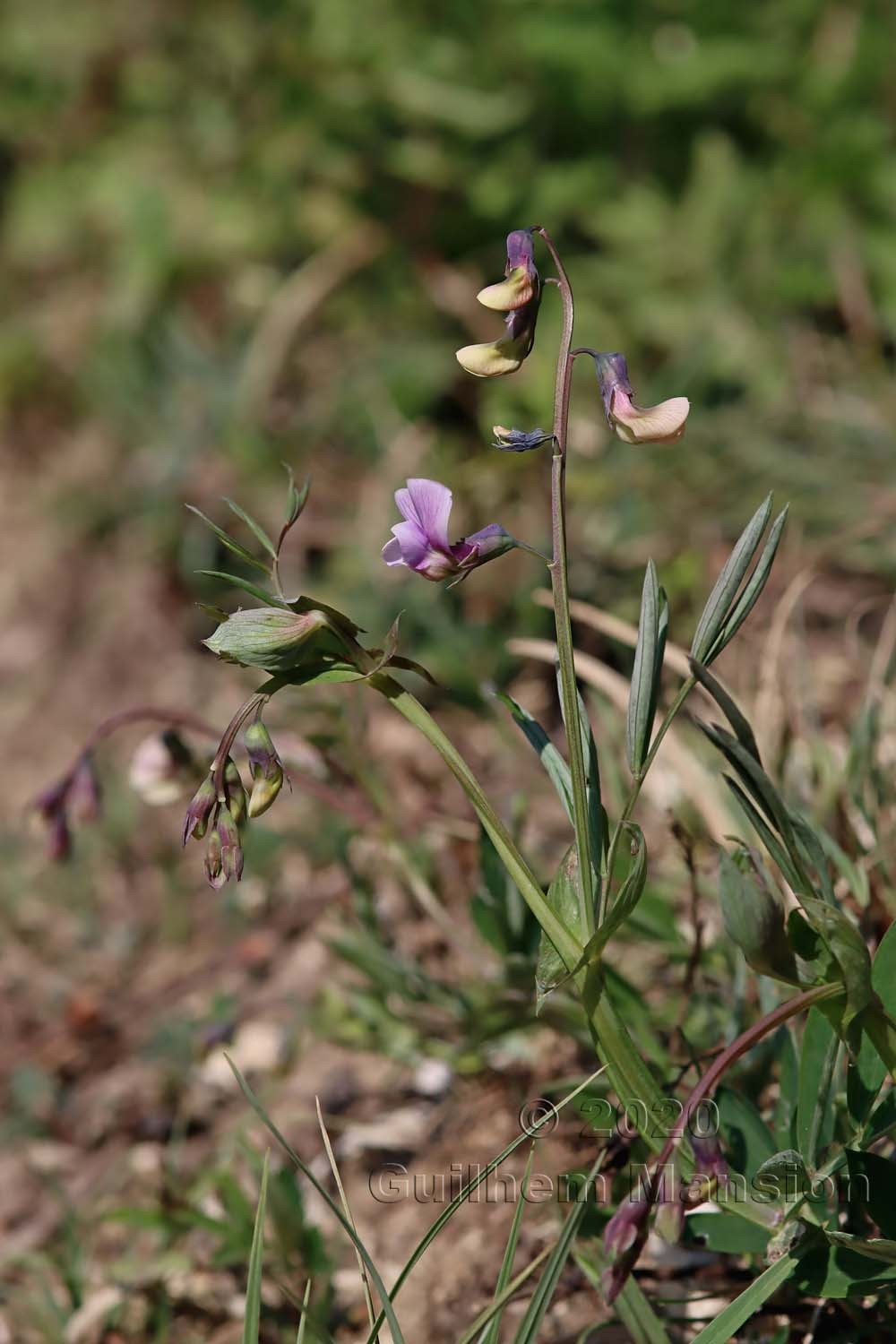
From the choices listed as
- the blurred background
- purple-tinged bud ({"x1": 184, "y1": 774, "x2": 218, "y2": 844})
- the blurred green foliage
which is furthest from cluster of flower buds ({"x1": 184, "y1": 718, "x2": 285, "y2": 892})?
the blurred green foliage

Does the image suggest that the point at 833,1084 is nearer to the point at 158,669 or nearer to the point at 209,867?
the point at 209,867

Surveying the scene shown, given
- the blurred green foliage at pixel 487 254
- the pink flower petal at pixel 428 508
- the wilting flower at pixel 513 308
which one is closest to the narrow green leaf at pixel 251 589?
the pink flower petal at pixel 428 508

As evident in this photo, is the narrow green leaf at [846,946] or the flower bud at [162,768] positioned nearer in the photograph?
the narrow green leaf at [846,946]

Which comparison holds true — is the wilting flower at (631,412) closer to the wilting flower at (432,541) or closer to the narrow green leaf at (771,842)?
the wilting flower at (432,541)

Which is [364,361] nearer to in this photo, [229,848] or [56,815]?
[56,815]

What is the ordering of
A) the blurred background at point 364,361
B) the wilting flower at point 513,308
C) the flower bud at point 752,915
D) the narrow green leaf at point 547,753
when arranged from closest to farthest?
the flower bud at point 752,915 → the wilting flower at point 513,308 → the narrow green leaf at point 547,753 → the blurred background at point 364,361

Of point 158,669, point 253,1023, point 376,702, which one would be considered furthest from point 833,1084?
point 158,669

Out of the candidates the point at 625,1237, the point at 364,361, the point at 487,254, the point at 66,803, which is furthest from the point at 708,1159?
the point at 487,254

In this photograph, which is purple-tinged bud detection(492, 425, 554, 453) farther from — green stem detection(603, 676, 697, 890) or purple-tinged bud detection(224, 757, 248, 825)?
purple-tinged bud detection(224, 757, 248, 825)
